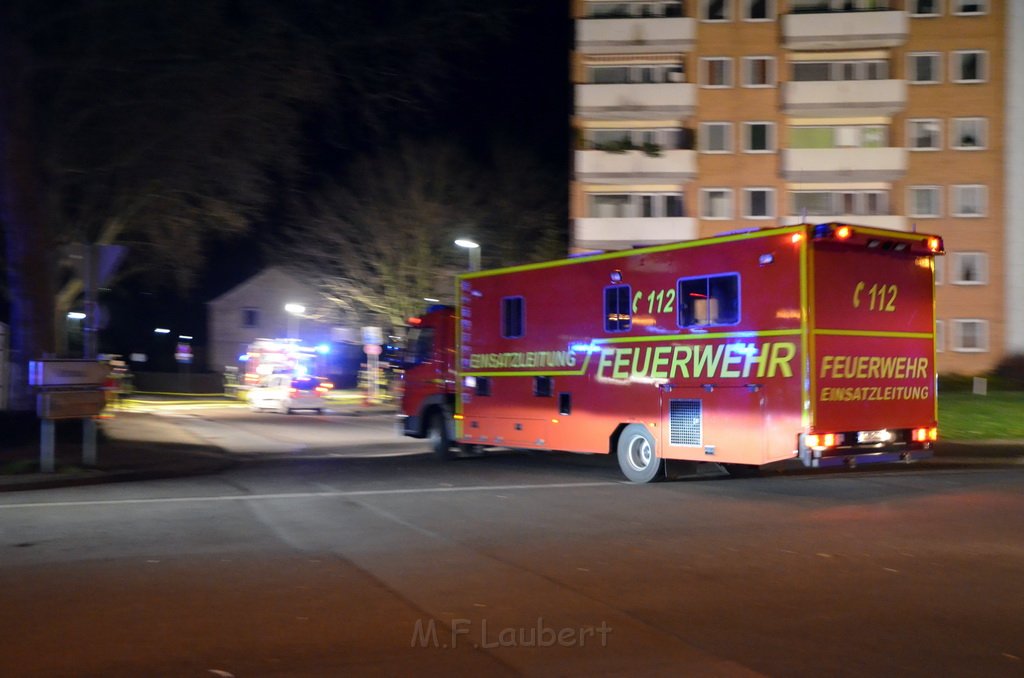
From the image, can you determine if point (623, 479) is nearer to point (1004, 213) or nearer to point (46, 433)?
point (46, 433)

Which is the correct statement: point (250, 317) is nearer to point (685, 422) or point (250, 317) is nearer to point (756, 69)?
point (756, 69)

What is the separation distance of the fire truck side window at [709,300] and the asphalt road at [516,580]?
230 centimetres

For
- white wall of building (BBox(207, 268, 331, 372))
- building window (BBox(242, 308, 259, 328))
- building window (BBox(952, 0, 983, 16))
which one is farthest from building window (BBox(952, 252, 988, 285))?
building window (BBox(242, 308, 259, 328))

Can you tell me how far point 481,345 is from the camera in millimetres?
17203

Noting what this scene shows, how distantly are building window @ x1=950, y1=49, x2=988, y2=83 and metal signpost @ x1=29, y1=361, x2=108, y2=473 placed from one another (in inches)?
1513

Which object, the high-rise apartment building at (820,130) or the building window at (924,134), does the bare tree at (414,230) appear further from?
the building window at (924,134)

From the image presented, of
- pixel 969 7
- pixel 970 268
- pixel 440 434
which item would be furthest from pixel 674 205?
pixel 440 434

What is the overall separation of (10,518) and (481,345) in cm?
810

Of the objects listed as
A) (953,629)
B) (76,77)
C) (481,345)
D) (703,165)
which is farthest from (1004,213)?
(953,629)

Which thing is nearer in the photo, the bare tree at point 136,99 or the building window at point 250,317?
the bare tree at point 136,99

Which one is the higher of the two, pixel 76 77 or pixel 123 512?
pixel 76 77

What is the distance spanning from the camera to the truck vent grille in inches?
529

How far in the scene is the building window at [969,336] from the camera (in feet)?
137

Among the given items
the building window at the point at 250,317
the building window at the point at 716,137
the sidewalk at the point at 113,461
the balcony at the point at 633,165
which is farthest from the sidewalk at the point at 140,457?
the building window at the point at 250,317
